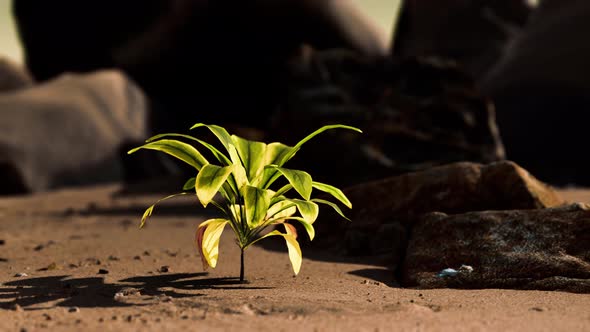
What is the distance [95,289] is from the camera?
2.21 metres

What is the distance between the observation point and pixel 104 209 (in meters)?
5.41

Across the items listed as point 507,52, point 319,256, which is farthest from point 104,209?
point 507,52

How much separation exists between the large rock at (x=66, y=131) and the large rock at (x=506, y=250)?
19.7ft

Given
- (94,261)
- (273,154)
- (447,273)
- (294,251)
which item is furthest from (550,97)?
(94,261)

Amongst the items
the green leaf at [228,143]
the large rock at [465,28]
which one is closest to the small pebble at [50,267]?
the green leaf at [228,143]

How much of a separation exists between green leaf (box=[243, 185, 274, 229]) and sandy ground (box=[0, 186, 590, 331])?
258 mm

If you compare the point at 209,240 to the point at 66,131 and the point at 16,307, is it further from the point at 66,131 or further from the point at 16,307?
the point at 66,131

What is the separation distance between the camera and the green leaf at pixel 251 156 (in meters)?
2.39

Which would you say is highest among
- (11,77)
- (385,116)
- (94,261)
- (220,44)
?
(11,77)

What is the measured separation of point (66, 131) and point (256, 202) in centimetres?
701

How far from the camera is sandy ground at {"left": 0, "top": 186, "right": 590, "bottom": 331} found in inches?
69.4

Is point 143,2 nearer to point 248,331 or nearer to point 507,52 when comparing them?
point 507,52

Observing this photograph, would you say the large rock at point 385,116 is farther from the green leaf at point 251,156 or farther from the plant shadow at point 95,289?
the plant shadow at point 95,289

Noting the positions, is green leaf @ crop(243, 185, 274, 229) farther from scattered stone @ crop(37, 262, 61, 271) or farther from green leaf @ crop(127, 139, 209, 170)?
scattered stone @ crop(37, 262, 61, 271)
